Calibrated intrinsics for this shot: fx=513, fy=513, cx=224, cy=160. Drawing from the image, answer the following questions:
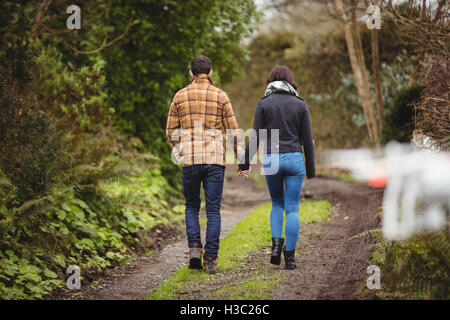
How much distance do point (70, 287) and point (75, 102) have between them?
487 cm

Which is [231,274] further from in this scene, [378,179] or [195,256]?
[378,179]

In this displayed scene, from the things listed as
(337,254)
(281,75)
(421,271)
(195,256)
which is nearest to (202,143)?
(281,75)

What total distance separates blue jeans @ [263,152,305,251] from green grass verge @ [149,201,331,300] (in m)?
0.45

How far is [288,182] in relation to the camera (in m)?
5.77

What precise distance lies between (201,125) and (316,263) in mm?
2098

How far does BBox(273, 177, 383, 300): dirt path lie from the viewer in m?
4.83

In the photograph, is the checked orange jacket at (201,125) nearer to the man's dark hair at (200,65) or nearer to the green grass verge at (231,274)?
the man's dark hair at (200,65)

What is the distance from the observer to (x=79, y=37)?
10.8 metres

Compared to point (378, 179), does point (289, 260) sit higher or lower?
lower

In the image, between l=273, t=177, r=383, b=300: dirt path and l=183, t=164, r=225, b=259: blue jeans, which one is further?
l=183, t=164, r=225, b=259: blue jeans

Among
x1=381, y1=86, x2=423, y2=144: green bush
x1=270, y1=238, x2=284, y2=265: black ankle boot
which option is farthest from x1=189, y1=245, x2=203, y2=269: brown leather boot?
x1=381, y1=86, x2=423, y2=144: green bush

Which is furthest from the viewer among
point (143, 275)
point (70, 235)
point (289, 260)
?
point (70, 235)

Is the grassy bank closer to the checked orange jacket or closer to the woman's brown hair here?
the checked orange jacket
